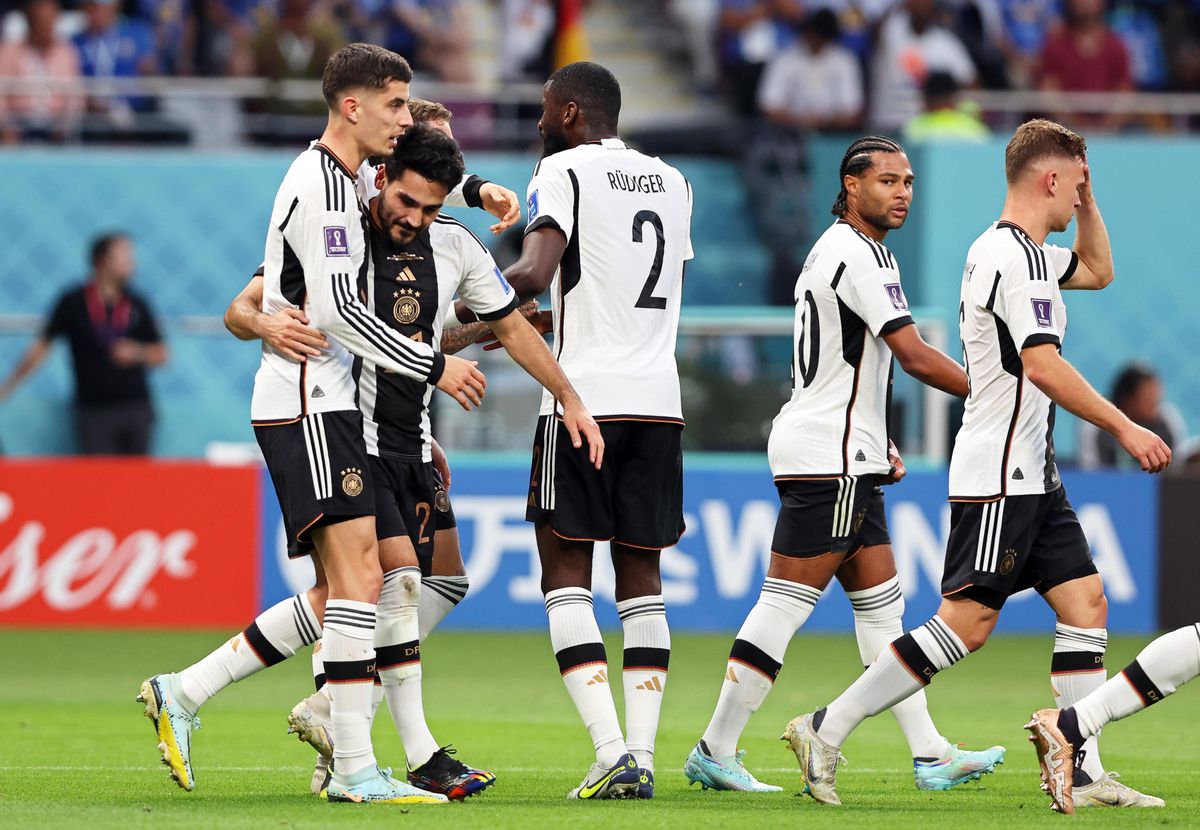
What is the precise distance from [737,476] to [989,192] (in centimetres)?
429

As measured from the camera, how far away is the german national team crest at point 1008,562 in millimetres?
6535

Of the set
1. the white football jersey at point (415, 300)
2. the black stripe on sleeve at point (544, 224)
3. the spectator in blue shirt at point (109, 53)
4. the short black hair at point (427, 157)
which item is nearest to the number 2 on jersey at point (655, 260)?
the black stripe on sleeve at point (544, 224)

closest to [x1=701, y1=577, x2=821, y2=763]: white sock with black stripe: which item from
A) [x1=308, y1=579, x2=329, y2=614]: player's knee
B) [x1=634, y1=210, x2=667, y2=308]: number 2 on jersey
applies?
[x1=634, y1=210, x2=667, y2=308]: number 2 on jersey

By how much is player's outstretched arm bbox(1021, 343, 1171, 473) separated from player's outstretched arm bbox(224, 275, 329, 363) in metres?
2.31

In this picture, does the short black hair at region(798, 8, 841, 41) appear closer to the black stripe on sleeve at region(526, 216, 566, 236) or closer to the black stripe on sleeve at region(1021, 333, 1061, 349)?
the black stripe on sleeve at region(526, 216, 566, 236)

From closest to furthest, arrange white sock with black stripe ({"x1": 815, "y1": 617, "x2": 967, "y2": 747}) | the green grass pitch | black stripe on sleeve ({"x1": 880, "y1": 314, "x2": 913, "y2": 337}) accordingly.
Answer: the green grass pitch → white sock with black stripe ({"x1": 815, "y1": 617, "x2": 967, "y2": 747}) → black stripe on sleeve ({"x1": 880, "y1": 314, "x2": 913, "y2": 337})

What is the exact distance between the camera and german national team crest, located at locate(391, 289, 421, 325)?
649 centimetres

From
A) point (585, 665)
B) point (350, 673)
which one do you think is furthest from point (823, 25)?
point (350, 673)

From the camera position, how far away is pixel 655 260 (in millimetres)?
6961

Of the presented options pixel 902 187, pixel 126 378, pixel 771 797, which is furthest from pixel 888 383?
pixel 126 378

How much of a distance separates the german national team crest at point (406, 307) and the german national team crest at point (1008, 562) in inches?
83.0

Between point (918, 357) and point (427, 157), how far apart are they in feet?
5.84

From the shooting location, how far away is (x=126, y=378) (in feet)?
47.0

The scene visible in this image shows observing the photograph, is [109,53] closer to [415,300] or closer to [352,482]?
[415,300]
